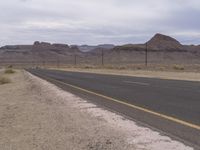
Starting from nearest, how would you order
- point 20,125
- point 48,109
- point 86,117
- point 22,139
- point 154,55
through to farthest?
1. point 22,139
2. point 20,125
3. point 86,117
4. point 48,109
5. point 154,55

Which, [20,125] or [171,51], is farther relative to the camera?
[171,51]

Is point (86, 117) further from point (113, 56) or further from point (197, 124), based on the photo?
point (113, 56)

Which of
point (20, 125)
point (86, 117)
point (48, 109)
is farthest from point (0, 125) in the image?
point (48, 109)

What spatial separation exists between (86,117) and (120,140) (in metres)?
3.63

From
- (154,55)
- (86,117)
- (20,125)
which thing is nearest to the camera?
(20,125)

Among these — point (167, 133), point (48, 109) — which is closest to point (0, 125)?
point (48, 109)

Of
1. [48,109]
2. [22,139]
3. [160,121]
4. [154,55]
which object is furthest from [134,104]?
[154,55]

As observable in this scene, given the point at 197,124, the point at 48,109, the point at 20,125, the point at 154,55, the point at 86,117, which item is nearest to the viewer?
the point at 197,124

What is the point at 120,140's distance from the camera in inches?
363

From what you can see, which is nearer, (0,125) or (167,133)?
(167,133)

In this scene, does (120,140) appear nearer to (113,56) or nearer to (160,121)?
(160,121)

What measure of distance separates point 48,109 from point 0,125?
3200 millimetres

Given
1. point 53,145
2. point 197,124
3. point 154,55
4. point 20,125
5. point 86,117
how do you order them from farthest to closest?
1. point 154,55
2. point 86,117
3. point 20,125
4. point 197,124
5. point 53,145

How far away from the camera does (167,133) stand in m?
10.0
